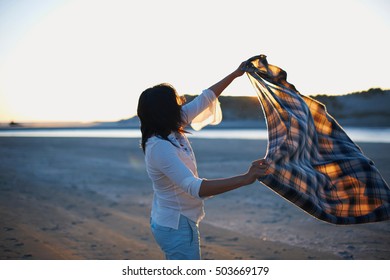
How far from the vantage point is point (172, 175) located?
2.86 m

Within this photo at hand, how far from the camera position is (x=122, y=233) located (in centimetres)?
684

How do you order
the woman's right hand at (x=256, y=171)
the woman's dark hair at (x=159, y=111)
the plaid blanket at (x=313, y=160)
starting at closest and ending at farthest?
the woman's right hand at (x=256, y=171), the woman's dark hair at (x=159, y=111), the plaid blanket at (x=313, y=160)

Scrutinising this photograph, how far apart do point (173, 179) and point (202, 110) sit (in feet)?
3.34

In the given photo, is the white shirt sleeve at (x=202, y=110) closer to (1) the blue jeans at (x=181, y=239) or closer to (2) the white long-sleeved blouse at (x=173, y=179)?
(2) the white long-sleeved blouse at (x=173, y=179)

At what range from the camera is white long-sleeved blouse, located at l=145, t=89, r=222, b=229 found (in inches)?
112

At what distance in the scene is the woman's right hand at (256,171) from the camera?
2.77 m

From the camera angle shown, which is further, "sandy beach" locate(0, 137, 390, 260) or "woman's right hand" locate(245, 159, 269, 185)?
"sandy beach" locate(0, 137, 390, 260)

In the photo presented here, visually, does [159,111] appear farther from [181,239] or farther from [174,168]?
[181,239]

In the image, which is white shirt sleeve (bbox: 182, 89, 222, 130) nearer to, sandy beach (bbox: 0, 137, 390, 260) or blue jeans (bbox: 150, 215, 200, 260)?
blue jeans (bbox: 150, 215, 200, 260)

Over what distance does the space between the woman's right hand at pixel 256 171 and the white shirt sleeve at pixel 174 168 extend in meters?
0.32

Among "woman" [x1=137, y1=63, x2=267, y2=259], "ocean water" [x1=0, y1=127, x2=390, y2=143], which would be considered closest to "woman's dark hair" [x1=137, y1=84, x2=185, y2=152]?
"woman" [x1=137, y1=63, x2=267, y2=259]

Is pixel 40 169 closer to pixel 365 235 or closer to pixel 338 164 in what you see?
pixel 365 235

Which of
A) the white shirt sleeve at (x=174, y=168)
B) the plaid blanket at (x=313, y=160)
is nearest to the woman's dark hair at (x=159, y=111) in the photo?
the white shirt sleeve at (x=174, y=168)

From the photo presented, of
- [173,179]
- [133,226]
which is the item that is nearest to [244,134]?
[133,226]
